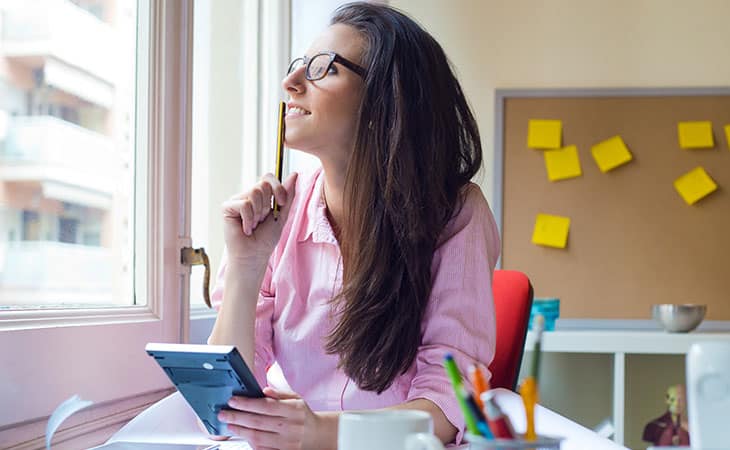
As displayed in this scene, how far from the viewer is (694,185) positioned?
2951 millimetres

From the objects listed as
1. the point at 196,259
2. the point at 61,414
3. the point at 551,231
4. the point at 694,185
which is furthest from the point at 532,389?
the point at 694,185

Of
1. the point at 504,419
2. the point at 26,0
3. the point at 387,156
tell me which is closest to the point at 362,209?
the point at 387,156

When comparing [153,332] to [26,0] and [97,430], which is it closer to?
[97,430]

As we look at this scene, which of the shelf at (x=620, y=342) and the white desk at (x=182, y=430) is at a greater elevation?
the white desk at (x=182, y=430)

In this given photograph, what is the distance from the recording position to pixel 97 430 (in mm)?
1383

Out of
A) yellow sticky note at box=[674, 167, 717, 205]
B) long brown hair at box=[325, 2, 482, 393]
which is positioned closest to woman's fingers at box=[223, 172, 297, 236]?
long brown hair at box=[325, 2, 482, 393]

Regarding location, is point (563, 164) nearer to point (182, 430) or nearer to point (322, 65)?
point (322, 65)

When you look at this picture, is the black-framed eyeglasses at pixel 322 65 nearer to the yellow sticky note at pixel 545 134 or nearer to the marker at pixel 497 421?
the marker at pixel 497 421

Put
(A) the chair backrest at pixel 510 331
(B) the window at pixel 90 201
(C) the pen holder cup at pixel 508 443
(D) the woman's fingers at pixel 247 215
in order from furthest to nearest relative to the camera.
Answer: (A) the chair backrest at pixel 510 331 < (D) the woman's fingers at pixel 247 215 < (B) the window at pixel 90 201 < (C) the pen holder cup at pixel 508 443

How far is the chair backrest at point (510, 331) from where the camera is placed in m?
1.47

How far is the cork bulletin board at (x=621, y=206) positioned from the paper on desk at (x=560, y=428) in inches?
67.4

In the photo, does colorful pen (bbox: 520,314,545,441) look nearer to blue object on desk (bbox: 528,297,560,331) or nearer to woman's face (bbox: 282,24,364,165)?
woman's face (bbox: 282,24,364,165)

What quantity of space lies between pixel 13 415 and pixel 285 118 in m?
0.58

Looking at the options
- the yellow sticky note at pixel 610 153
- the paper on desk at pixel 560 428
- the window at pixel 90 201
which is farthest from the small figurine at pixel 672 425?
the window at pixel 90 201
